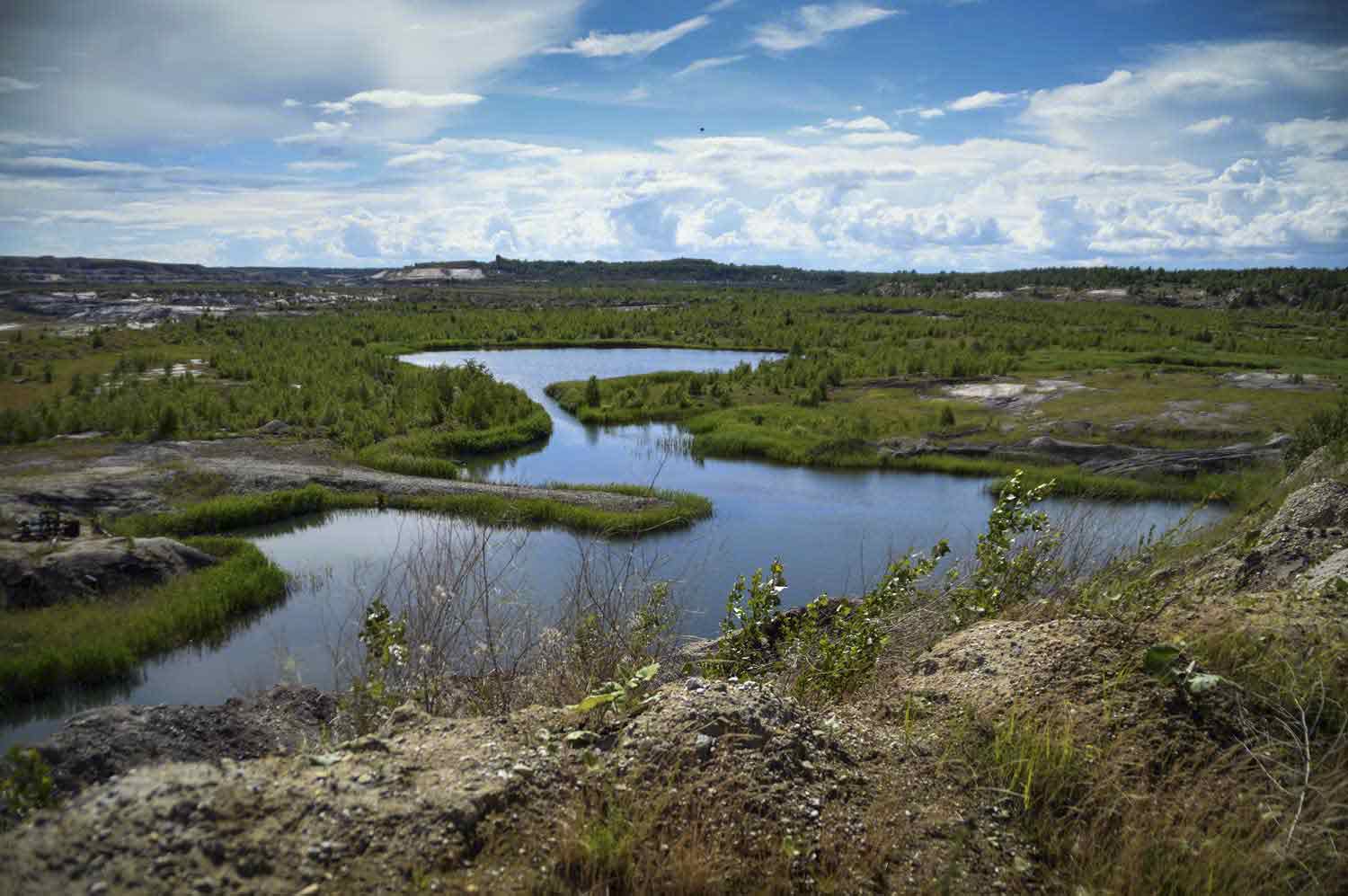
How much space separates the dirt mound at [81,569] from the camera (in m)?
12.3

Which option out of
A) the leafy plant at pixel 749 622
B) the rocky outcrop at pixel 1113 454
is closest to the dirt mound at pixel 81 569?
the leafy plant at pixel 749 622

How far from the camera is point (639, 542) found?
17.6m

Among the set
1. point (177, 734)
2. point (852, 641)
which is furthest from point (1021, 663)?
point (177, 734)

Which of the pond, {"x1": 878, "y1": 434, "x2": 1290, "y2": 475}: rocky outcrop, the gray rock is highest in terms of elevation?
the gray rock

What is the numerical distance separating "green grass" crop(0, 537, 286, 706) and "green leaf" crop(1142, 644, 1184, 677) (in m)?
12.8

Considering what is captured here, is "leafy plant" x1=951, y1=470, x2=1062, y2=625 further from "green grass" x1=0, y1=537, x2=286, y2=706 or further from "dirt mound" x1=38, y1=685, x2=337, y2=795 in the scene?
"green grass" x1=0, y1=537, x2=286, y2=706

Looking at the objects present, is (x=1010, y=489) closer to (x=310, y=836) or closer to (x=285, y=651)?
(x=310, y=836)

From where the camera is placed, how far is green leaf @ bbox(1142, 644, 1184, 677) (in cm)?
476

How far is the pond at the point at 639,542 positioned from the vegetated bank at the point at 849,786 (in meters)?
2.93

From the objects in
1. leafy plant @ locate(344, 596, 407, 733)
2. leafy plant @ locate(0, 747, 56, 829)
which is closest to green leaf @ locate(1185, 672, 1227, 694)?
leafy plant @ locate(344, 596, 407, 733)

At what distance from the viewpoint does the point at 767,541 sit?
17781 millimetres

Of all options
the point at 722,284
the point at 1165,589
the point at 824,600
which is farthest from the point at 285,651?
the point at 722,284

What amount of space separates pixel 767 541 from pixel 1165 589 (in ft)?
36.4

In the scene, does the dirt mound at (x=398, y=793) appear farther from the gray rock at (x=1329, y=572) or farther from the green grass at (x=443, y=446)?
the green grass at (x=443, y=446)
